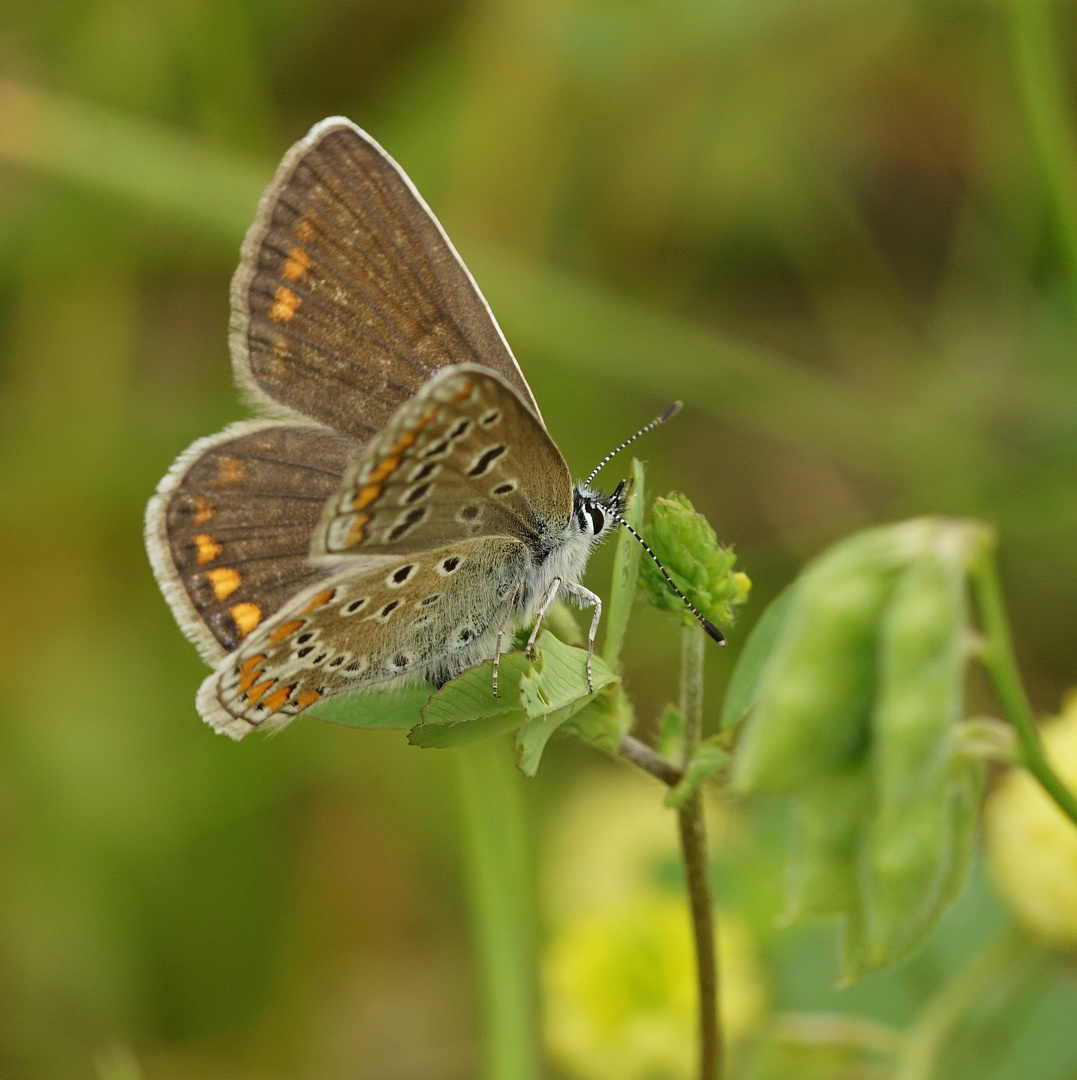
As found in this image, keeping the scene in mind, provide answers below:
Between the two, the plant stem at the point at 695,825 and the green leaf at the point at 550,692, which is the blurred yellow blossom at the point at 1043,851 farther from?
the green leaf at the point at 550,692

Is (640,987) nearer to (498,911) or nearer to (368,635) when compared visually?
(498,911)

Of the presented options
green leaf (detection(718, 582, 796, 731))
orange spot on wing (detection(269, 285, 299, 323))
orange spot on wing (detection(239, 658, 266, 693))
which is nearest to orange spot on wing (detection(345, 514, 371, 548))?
orange spot on wing (detection(239, 658, 266, 693))

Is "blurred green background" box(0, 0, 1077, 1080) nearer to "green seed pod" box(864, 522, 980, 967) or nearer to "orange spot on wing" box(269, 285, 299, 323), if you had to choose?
"orange spot on wing" box(269, 285, 299, 323)

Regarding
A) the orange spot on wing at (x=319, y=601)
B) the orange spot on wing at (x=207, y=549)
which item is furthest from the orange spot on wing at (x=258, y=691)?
the orange spot on wing at (x=207, y=549)

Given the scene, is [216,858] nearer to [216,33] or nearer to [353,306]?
[353,306]

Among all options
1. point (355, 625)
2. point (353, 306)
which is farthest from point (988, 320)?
point (355, 625)

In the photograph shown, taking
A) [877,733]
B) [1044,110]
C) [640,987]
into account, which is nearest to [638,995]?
[640,987]
